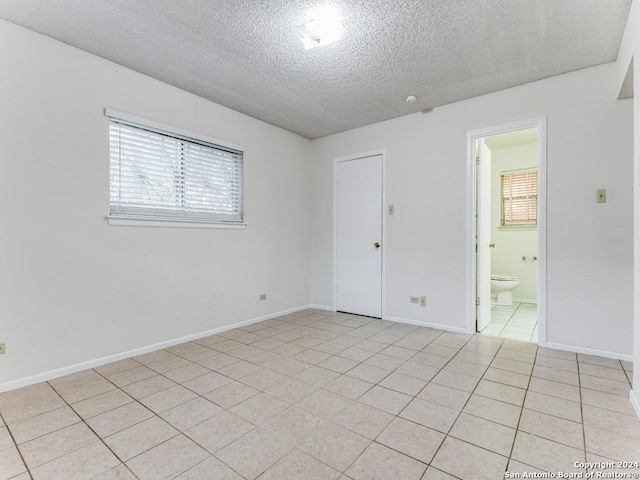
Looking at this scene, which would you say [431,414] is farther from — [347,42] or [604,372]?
[347,42]

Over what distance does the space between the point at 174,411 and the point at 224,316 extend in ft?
5.50

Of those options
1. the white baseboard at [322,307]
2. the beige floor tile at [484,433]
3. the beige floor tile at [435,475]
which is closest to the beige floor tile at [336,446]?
the beige floor tile at [435,475]

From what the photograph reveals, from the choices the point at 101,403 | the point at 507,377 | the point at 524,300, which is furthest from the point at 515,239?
the point at 101,403

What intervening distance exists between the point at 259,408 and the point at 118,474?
2.45ft

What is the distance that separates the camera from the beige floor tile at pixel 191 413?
181 centimetres

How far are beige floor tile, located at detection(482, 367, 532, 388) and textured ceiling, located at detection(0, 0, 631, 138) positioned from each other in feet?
8.04

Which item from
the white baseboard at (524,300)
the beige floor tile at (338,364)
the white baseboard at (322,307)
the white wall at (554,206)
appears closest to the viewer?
the beige floor tile at (338,364)

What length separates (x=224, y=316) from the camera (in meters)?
3.59

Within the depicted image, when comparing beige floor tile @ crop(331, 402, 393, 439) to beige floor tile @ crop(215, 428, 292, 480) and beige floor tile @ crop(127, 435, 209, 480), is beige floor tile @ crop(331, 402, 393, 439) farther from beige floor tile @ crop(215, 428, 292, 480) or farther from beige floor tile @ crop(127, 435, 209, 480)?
beige floor tile @ crop(127, 435, 209, 480)

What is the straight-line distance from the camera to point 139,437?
1.68 m

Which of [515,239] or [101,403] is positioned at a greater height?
[515,239]

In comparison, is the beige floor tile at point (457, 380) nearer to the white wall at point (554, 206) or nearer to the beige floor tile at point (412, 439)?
the beige floor tile at point (412, 439)

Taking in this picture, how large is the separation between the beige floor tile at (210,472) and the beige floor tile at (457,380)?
150 cm

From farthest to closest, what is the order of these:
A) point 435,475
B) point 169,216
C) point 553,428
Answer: point 169,216
point 553,428
point 435,475
